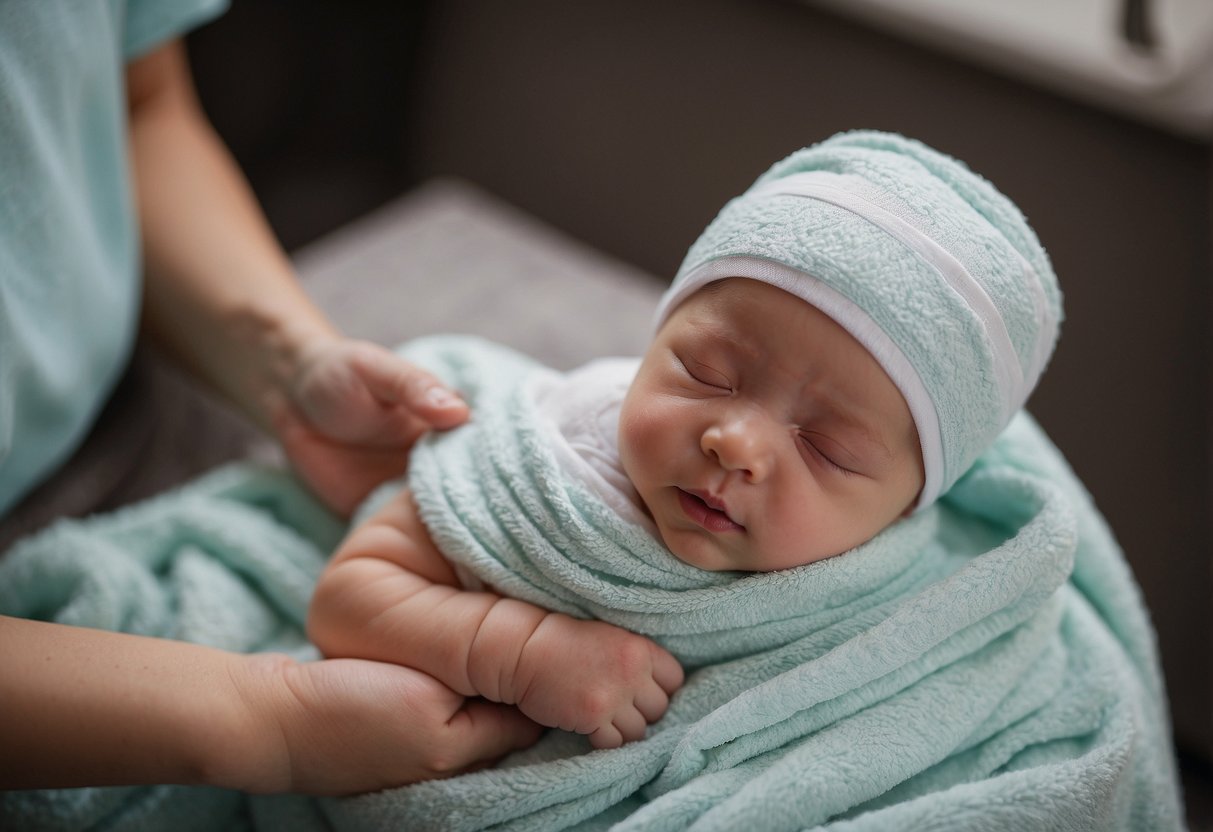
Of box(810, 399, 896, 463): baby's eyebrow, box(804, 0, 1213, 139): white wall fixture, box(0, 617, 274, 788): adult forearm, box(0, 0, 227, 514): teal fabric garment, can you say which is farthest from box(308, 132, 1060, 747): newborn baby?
box(804, 0, 1213, 139): white wall fixture

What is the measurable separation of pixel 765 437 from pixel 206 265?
2.20ft

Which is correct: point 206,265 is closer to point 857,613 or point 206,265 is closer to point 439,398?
point 439,398

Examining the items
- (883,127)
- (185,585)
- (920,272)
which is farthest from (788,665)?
(883,127)

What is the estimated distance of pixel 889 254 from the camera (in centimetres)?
73

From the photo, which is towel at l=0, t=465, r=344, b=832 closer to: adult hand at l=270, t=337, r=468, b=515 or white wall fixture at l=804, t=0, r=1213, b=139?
adult hand at l=270, t=337, r=468, b=515

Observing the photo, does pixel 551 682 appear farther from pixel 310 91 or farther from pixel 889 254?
pixel 310 91

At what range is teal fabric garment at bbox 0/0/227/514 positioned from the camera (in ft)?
2.64

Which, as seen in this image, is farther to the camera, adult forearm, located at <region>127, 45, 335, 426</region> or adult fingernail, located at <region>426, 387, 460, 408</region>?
adult forearm, located at <region>127, 45, 335, 426</region>

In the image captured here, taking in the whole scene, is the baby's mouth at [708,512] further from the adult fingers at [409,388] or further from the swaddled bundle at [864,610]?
the adult fingers at [409,388]

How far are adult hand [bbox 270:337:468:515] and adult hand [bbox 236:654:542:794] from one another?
25 centimetres

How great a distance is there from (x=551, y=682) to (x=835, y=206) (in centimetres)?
42

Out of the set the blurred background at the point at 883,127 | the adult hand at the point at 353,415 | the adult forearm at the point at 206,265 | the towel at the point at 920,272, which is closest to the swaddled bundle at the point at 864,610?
the towel at the point at 920,272

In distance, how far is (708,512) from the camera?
0.77 meters

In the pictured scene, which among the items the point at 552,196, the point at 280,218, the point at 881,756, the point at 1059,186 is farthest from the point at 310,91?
the point at 881,756
